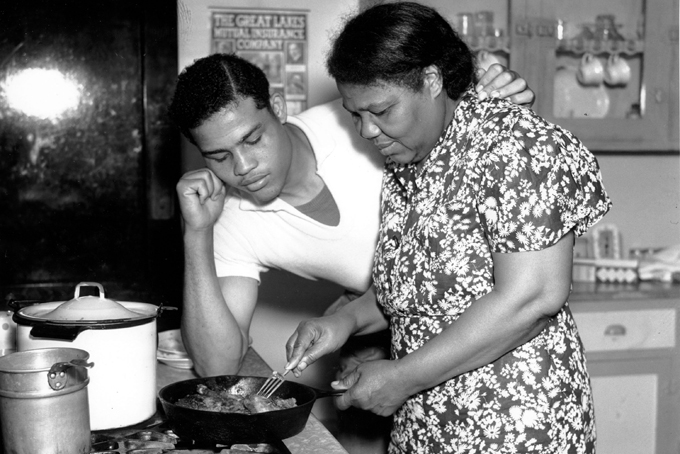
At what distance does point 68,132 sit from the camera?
2.57 metres

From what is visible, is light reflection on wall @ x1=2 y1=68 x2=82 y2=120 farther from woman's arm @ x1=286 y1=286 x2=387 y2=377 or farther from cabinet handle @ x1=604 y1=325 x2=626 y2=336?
cabinet handle @ x1=604 y1=325 x2=626 y2=336

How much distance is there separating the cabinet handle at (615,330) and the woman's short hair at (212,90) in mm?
1855

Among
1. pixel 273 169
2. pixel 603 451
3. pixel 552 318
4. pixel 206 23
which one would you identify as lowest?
pixel 603 451

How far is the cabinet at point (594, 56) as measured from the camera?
3076 millimetres

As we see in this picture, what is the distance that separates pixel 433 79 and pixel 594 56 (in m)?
2.19

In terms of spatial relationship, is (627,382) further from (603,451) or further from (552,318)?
(552,318)

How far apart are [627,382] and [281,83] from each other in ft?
5.88

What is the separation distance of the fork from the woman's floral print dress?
233 millimetres

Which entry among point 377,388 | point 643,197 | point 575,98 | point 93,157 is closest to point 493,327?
point 377,388

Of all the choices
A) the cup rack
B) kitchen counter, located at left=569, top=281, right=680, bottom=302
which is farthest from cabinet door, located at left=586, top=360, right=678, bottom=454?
the cup rack

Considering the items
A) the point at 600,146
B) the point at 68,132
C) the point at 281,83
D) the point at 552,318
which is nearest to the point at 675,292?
the point at 600,146

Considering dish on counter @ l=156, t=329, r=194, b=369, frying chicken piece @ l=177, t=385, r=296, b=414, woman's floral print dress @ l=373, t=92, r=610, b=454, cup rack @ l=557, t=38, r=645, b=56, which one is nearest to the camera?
woman's floral print dress @ l=373, t=92, r=610, b=454

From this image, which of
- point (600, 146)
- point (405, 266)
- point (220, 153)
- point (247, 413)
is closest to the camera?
point (247, 413)

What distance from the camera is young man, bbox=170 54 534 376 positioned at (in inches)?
62.2
